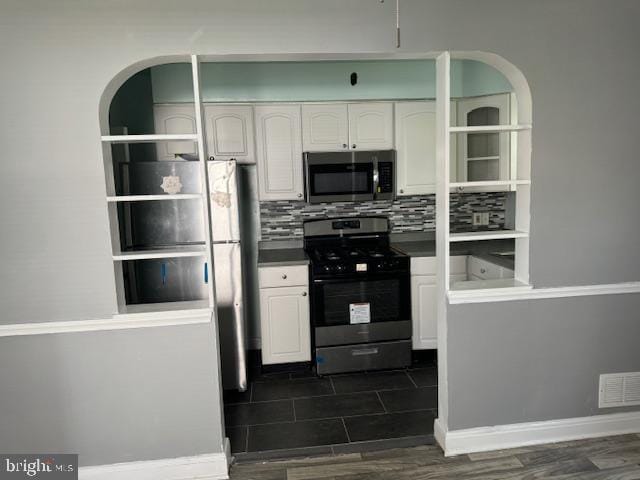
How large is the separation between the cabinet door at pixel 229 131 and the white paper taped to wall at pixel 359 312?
1388 millimetres

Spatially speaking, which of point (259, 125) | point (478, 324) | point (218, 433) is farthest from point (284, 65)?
point (218, 433)

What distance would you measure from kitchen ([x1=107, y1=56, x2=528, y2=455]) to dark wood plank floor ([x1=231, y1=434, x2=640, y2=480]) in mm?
448

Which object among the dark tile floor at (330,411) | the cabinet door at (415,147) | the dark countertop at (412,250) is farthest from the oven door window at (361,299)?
the cabinet door at (415,147)

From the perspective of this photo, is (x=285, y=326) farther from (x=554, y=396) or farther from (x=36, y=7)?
(x=36, y=7)

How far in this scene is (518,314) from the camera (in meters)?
2.43

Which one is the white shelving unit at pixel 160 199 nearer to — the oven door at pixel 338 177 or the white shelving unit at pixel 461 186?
the white shelving unit at pixel 461 186

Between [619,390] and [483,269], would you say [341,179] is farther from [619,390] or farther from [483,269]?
[619,390]

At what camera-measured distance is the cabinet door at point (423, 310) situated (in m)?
3.58

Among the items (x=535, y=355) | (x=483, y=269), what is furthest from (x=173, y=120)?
(x=535, y=355)

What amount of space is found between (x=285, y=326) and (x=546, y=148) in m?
2.09

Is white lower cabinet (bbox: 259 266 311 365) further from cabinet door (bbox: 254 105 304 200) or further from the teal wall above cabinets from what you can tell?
the teal wall above cabinets

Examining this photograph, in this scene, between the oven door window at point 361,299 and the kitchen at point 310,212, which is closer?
the kitchen at point 310,212

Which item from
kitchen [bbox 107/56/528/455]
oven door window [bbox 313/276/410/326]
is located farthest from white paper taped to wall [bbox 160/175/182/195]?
oven door window [bbox 313/276/410/326]

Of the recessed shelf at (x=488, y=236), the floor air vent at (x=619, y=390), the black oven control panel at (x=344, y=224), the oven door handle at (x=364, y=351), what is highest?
the recessed shelf at (x=488, y=236)
